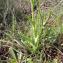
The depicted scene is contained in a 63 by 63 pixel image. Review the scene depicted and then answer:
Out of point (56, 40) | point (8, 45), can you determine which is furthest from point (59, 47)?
point (8, 45)

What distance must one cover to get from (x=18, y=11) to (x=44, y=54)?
862 millimetres

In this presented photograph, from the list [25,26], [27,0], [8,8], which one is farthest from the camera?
[27,0]

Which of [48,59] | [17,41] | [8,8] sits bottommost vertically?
[48,59]

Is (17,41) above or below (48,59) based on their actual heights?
above

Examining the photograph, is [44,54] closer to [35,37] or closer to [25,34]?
[35,37]

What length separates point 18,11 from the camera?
110 inches

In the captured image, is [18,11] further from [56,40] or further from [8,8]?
[56,40]

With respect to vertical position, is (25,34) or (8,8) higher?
(8,8)

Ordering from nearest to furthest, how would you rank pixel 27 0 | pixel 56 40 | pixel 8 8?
pixel 56 40 → pixel 8 8 → pixel 27 0

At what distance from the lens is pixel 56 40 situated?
2.25 meters

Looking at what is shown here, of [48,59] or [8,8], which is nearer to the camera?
[48,59]

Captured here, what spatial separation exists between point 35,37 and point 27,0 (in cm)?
100

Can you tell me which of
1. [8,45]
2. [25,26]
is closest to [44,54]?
[8,45]

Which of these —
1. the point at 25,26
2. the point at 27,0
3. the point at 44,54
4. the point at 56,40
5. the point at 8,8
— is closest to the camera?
the point at 44,54
